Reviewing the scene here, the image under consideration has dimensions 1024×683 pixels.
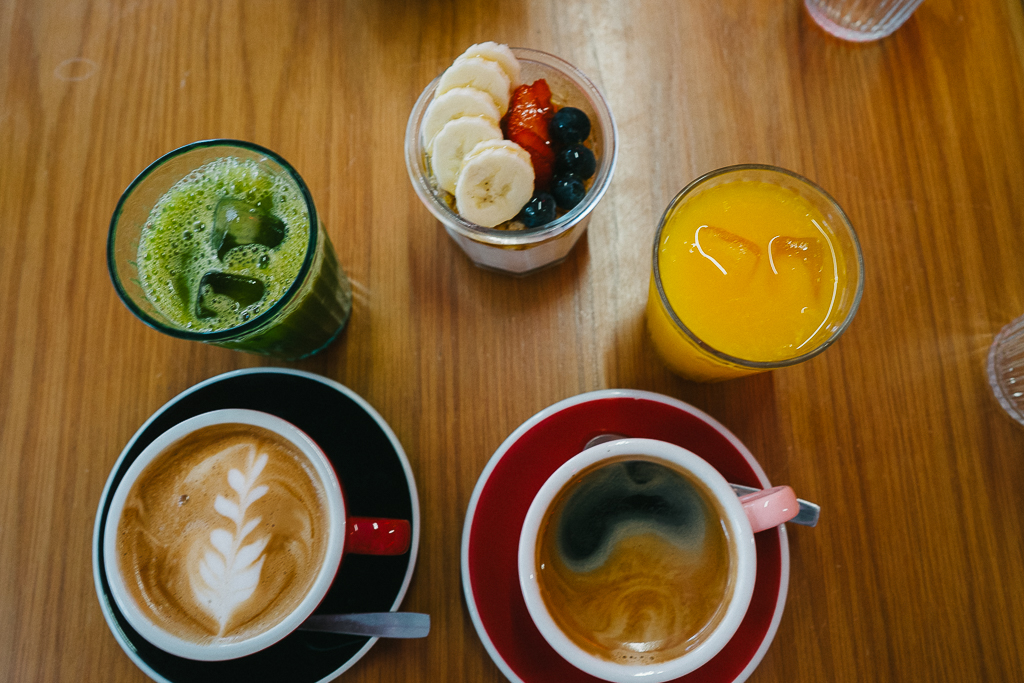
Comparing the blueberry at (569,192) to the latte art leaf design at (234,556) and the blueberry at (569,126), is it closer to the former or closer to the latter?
the blueberry at (569,126)

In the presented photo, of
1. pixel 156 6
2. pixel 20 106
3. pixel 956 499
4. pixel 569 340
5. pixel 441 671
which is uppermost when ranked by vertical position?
pixel 156 6

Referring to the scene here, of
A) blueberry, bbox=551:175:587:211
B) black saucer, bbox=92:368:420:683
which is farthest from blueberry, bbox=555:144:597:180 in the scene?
black saucer, bbox=92:368:420:683

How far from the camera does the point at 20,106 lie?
1150mm

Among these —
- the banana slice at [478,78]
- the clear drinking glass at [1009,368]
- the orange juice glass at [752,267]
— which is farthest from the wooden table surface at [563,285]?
the banana slice at [478,78]

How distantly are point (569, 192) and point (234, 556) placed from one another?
26.8 inches

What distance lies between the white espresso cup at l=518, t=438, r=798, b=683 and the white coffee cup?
9.9 inches

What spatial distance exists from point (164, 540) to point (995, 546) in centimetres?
123

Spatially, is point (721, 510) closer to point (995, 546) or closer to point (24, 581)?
point (995, 546)

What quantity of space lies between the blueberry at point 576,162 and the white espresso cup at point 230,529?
52 centimetres

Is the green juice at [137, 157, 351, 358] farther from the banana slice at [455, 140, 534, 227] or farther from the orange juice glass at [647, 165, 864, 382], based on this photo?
the orange juice glass at [647, 165, 864, 382]

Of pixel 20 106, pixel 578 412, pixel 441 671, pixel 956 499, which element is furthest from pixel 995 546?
pixel 20 106

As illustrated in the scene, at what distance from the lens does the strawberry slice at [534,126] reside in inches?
35.8

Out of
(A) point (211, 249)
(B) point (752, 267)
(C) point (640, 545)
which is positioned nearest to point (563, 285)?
(B) point (752, 267)

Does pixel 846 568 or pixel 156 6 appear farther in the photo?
pixel 156 6
